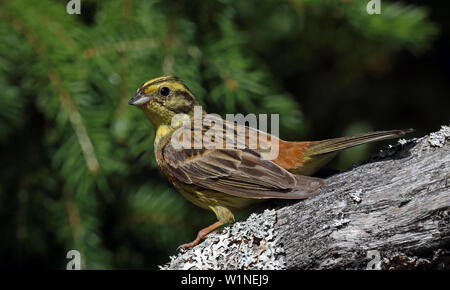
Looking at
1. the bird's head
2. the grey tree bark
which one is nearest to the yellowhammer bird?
the bird's head

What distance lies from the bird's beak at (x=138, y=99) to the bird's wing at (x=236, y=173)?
31 centimetres

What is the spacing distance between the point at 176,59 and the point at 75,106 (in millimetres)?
723

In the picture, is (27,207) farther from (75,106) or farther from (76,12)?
(76,12)

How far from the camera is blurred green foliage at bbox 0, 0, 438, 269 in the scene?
11.5 ft

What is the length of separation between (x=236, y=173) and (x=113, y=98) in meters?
0.94

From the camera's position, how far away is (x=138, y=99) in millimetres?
3598

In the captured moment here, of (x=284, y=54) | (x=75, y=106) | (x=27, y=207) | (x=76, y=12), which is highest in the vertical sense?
(x=284, y=54)

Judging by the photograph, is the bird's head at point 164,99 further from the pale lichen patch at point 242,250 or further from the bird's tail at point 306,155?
the pale lichen patch at point 242,250

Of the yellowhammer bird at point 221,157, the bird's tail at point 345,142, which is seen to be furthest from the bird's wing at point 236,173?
the bird's tail at point 345,142

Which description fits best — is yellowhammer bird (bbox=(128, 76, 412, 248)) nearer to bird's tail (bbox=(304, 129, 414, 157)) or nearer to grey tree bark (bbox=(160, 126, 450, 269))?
bird's tail (bbox=(304, 129, 414, 157))

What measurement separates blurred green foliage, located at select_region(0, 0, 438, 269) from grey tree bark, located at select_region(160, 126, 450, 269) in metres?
1.12

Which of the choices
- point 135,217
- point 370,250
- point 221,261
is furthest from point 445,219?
point 135,217

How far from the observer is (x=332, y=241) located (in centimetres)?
248

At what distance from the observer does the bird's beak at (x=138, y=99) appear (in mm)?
3557
